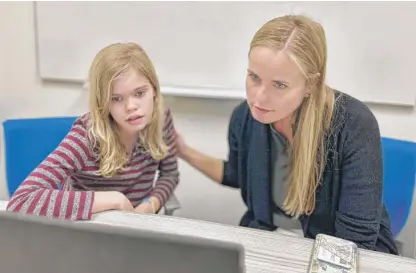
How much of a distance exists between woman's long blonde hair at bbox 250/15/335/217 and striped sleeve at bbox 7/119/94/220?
43 centimetres

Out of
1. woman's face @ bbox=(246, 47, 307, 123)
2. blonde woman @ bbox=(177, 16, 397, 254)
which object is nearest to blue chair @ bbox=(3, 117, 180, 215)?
blonde woman @ bbox=(177, 16, 397, 254)

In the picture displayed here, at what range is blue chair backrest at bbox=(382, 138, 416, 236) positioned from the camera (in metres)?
1.21

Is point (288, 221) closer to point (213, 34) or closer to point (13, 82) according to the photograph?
point (213, 34)

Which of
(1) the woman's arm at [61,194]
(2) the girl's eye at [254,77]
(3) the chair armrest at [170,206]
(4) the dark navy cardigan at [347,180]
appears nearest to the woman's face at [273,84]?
(2) the girl's eye at [254,77]

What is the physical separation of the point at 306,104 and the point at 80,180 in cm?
54

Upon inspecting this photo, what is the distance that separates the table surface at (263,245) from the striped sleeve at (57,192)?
4cm

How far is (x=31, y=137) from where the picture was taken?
1391mm

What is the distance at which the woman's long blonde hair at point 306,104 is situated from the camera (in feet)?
2.95

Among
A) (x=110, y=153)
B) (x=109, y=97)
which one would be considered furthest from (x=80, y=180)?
(x=109, y=97)

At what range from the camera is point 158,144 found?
1179 mm

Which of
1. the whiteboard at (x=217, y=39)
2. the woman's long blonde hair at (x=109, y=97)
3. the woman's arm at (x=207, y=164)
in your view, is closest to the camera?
the woman's long blonde hair at (x=109, y=97)

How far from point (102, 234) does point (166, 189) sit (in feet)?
2.76

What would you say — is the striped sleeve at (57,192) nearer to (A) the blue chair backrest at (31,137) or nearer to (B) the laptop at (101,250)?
(A) the blue chair backrest at (31,137)

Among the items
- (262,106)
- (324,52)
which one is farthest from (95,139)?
(324,52)
